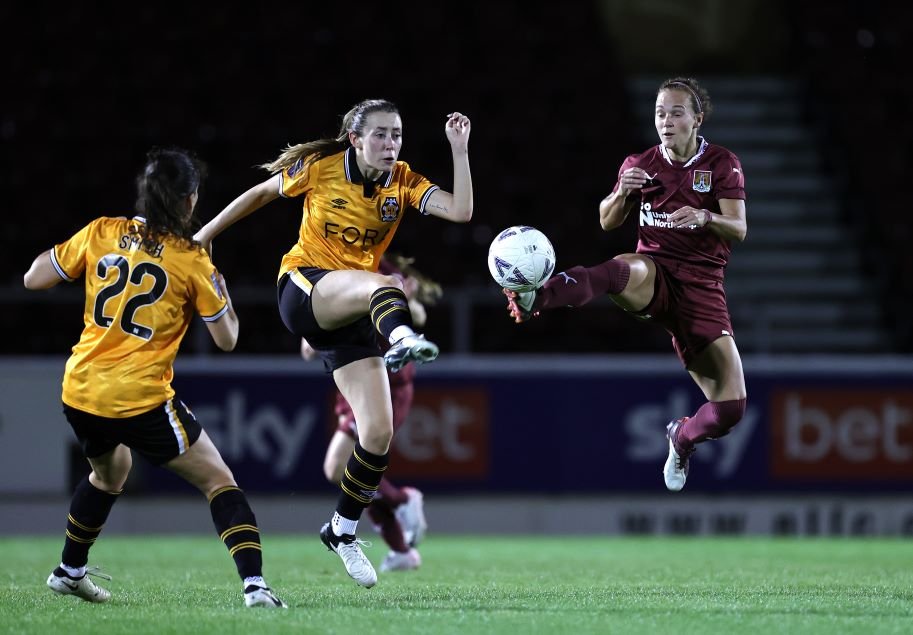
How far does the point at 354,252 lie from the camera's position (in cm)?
653

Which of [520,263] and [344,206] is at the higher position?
[344,206]

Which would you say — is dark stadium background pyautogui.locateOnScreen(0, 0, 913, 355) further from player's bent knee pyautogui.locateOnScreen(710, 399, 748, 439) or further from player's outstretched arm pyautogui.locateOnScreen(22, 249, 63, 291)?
player's outstretched arm pyautogui.locateOnScreen(22, 249, 63, 291)

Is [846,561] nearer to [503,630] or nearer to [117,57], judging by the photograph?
[503,630]

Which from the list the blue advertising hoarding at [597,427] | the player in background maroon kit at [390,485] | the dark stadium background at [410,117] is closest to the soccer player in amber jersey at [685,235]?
the player in background maroon kit at [390,485]

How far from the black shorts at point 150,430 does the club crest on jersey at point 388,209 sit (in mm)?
1427

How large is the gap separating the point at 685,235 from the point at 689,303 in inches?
13.1

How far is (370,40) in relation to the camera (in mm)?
15047

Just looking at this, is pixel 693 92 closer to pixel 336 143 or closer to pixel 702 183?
pixel 702 183

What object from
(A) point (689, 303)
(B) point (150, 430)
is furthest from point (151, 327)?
(A) point (689, 303)

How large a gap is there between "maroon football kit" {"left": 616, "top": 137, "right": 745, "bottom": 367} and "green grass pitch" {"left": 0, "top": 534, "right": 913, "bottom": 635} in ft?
4.36

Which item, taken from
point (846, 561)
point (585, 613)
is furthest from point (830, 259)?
point (585, 613)

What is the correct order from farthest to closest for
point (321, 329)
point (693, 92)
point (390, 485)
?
point (390, 485)
point (693, 92)
point (321, 329)

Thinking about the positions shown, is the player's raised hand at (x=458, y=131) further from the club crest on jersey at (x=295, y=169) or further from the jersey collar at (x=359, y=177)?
the club crest on jersey at (x=295, y=169)

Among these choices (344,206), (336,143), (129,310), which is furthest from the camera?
(336,143)
